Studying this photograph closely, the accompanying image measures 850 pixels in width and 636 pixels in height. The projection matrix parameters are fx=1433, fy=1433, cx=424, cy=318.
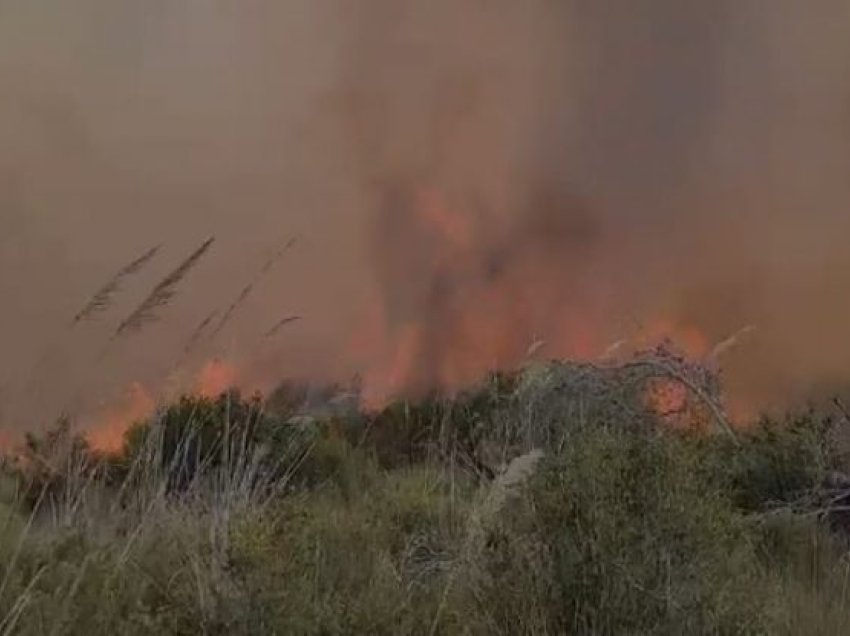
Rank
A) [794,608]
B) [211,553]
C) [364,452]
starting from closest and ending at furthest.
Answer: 1. [211,553]
2. [794,608]
3. [364,452]

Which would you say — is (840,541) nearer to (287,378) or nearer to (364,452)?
(287,378)

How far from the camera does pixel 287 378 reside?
5.66 meters

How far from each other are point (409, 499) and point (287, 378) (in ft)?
3.48

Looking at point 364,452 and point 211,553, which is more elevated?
point 364,452

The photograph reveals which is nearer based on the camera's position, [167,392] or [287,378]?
[167,392]

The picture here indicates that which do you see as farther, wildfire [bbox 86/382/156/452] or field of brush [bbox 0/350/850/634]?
wildfire [bbox 86/382/156/452]

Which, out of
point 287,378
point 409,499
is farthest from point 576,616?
point 409,499

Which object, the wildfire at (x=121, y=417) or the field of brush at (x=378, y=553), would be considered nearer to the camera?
the field of brush at (x=378, y=553)

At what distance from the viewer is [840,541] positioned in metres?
6.22

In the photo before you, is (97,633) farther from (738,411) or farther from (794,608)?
(738,411)

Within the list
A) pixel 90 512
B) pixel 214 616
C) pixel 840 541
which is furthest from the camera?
pixel 840 541

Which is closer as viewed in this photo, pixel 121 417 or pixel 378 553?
pixel 121 417

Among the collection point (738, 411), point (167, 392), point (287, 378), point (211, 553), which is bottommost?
point (211, 553)

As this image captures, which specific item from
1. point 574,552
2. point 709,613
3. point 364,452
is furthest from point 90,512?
point 364,452
